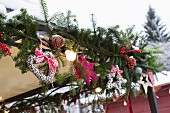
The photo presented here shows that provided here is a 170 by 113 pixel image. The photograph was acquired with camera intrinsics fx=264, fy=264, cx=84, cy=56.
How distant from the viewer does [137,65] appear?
1.79 metres

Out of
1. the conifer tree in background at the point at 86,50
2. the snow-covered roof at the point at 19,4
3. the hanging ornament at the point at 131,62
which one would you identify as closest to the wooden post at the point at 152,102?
the conifer tree in background at the point at 86,50

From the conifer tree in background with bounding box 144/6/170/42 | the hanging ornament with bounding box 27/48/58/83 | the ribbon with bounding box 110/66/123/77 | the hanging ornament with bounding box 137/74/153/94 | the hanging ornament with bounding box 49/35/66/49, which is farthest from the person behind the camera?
the conifer tree in background with bounding box 144/6/170/42

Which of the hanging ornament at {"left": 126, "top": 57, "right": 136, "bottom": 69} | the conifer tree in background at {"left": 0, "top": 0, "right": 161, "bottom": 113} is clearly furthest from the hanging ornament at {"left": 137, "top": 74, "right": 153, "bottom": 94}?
the hanging ornament at {"left": 126, "top": 57, "right": 136, "bottom": 69}

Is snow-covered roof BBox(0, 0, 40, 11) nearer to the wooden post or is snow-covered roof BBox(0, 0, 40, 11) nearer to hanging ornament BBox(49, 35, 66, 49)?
hanging ornament BBox(49, 35, 66, 49)

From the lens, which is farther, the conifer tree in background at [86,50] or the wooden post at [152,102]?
the wooden post at [152,102]

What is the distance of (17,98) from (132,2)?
2132 cm

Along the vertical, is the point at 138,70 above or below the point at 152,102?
above

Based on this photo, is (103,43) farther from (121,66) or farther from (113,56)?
(121,66)

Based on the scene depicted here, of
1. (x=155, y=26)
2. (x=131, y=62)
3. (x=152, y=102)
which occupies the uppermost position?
(x=155, y=26)

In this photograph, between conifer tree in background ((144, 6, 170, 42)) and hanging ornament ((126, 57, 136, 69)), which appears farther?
conifer tree in background ((144, 6, 170, 42))

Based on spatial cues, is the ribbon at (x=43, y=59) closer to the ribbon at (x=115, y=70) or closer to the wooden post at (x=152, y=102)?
the ribbon at (x=115, y=70)

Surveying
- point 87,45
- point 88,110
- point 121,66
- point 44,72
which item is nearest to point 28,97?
point 121,66

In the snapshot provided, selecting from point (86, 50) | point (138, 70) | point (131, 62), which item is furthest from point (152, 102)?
point (86, 50)

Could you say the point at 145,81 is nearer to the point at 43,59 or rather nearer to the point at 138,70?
the point at 138,70
